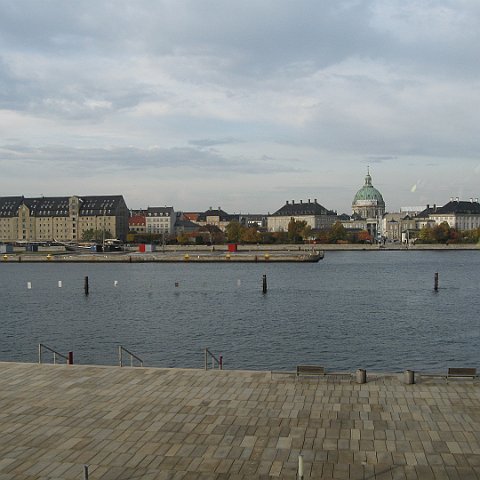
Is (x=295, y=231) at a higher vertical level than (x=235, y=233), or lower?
higher

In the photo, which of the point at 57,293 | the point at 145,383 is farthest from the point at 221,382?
the point at 57,293

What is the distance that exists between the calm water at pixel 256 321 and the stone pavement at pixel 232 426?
9.79 m

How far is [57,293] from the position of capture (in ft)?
205

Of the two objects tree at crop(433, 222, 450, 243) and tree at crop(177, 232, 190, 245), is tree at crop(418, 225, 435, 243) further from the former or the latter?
tree at crop(177, 232, 190, 245)

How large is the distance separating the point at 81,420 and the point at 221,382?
4619 mm

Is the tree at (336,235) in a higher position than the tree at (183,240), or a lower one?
higher

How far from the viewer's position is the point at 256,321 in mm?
Answer: 41406

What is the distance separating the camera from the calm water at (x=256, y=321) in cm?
3003

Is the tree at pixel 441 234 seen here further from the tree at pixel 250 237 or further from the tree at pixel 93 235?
the tree at pixel 93 235

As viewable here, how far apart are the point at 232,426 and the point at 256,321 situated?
26988 millimetres

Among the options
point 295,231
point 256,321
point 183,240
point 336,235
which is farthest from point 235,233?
point 256,321

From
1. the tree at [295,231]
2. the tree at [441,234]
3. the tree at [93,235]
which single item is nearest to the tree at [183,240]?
the tree at [93,235]

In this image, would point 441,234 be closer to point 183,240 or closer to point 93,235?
point 183,240

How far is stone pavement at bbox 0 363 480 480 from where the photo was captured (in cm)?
1212
